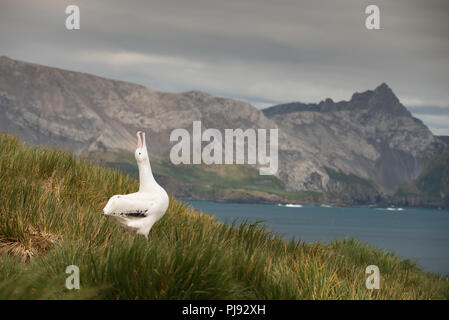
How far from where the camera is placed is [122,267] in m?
7.14

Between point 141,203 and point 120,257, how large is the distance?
1750 mm

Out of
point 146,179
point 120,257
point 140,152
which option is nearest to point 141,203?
point 146,179

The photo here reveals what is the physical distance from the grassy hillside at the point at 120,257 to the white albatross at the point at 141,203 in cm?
38

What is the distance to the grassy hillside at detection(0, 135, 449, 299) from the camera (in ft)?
23.2

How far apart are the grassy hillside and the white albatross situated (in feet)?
1.23

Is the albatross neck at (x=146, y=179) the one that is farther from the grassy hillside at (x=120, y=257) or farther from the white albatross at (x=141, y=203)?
the grassy hillside at (x=120, y=257)

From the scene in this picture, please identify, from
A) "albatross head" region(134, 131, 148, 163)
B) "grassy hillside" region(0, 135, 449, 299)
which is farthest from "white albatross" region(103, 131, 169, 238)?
"grassy hillside" region(0, 135, 449, 299)

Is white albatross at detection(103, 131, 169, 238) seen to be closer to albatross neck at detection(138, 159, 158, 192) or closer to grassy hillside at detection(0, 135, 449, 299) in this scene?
albatross neck at detection(138, 159, 158, 192)

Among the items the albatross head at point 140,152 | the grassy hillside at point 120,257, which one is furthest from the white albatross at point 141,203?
the grassy hillside at point 120,257

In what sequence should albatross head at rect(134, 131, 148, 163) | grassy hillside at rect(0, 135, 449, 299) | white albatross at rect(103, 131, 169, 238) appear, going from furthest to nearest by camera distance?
albatross head at rect(134, 131, 148, 163), white albatross at rect(103, 131, 169, 238), grassy hillside at rect(0, 135, 449, 299)

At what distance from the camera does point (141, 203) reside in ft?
29.4

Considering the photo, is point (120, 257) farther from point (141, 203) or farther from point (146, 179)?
point (146, 179)
